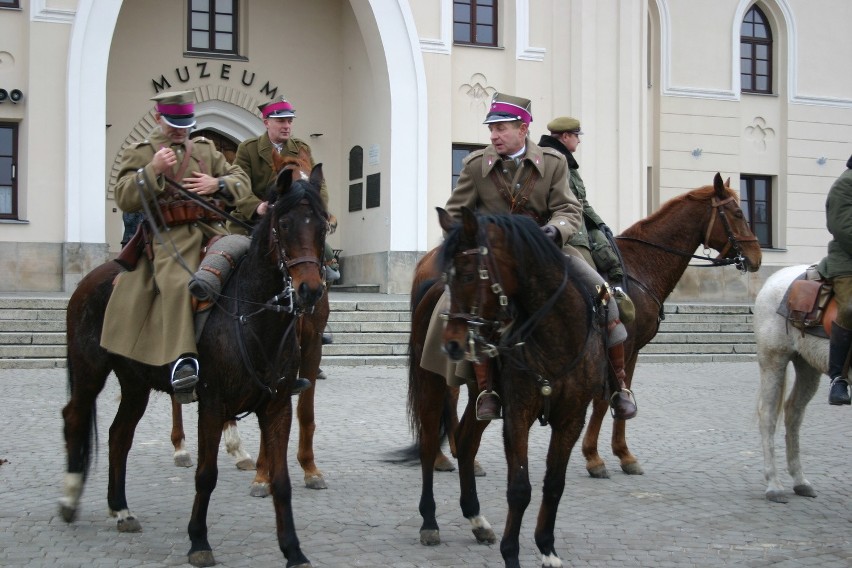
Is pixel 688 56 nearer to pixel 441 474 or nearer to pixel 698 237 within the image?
pixel 698 237

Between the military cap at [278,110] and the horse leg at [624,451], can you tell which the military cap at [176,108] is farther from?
the horse leg at [624,451]

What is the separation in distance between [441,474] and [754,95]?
22.9 metres

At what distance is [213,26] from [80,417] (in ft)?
63.9

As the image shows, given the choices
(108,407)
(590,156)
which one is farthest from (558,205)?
(590,156)

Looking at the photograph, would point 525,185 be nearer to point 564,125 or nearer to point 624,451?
point 564,125

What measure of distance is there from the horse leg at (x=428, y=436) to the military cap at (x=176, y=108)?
2.21 metres

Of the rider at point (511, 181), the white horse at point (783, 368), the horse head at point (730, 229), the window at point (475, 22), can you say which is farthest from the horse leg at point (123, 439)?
the window at point (475, 22)

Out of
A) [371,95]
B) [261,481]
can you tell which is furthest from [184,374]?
[371,95]

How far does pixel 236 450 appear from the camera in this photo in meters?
8.87

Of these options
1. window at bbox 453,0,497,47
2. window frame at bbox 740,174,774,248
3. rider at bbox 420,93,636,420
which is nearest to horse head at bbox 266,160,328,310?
rider at bbox 420,93,636,420

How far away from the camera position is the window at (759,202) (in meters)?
29.0

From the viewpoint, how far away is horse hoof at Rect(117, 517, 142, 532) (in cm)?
664

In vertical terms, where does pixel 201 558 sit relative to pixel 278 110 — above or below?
below

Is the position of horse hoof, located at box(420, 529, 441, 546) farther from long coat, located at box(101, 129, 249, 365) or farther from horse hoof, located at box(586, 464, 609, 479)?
horse hoof, located at box(586, 464, 609, 479)
